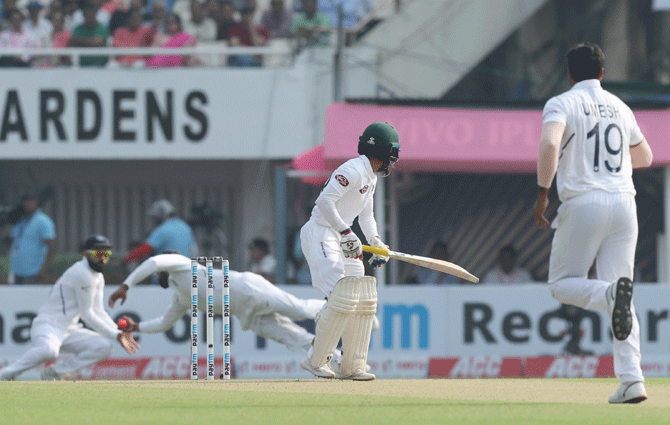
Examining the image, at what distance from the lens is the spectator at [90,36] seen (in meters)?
15.9

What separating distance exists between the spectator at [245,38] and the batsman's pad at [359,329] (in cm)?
857

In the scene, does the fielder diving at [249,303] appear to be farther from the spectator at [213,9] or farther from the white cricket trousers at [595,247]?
the spectator at [213,9]

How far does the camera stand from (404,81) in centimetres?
1605

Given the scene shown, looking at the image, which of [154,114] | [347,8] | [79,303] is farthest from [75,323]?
[347,8]

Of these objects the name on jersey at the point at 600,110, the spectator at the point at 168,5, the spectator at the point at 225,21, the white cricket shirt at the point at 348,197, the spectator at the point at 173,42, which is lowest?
the white cricket shirt at the point at 348,197

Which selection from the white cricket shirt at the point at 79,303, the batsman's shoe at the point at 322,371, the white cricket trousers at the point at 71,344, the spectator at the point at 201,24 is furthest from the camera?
the spectator at the point at 201,24

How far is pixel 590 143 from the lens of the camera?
646 cm

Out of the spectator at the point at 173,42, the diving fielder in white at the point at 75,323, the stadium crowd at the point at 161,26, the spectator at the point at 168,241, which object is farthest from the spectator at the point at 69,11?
the diving fielder in white at the point at 75,323

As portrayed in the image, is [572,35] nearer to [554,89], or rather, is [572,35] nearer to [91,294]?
[554,89]

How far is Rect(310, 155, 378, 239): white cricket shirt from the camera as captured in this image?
775 cm

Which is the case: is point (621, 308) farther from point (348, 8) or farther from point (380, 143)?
point (348, 8)

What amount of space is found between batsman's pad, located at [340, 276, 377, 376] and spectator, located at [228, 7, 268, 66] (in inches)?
338

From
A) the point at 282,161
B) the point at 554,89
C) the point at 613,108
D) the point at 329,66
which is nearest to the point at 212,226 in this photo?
the point at 282,161

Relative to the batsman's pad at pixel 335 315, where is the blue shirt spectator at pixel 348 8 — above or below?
above
